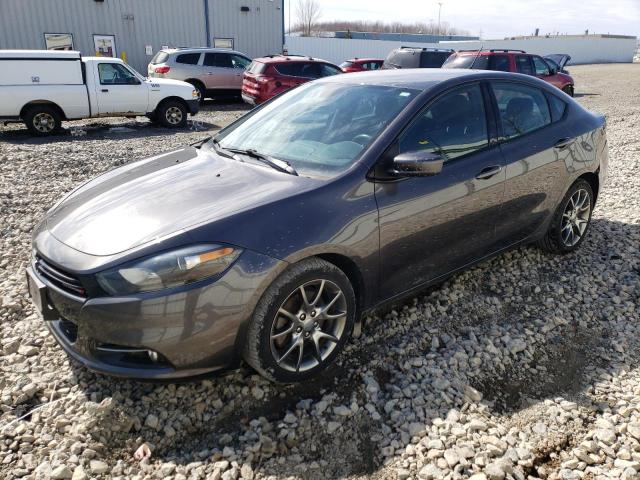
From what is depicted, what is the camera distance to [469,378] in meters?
3.00

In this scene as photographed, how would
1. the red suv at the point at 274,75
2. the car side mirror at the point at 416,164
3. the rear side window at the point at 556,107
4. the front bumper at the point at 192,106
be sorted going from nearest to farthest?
1. the car side mirror at the point at 416,164
2. the rear side window at the point at 556,107
3. the front bumper at the point at 192,106
4. the red suv at the point at 274,75

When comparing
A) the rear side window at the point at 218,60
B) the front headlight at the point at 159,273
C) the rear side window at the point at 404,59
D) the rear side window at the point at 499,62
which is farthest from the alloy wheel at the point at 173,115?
the front headlight at the point at 159,273

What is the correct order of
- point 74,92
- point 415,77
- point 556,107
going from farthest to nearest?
point 74,92, point 556,107, point 415,77

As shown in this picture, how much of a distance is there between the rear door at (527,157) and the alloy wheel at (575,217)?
341 millimetres

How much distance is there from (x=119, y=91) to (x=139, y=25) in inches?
433

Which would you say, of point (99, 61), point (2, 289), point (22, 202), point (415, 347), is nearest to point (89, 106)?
point (99, 61)

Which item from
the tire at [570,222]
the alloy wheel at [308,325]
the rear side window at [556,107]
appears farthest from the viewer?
the tire at [570,222]

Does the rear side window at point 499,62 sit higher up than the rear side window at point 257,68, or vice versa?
the rear side window at point 499,62

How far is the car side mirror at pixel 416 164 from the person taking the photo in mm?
2883

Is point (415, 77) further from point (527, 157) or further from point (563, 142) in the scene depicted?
point (563, 142)

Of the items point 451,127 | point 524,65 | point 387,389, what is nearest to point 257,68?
point 524,65

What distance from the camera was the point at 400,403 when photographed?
2.79 m

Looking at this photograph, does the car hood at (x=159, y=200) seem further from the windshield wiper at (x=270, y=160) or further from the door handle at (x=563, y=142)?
the door handle at (x=563, y=142)

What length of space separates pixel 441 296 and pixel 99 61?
10.6 m
